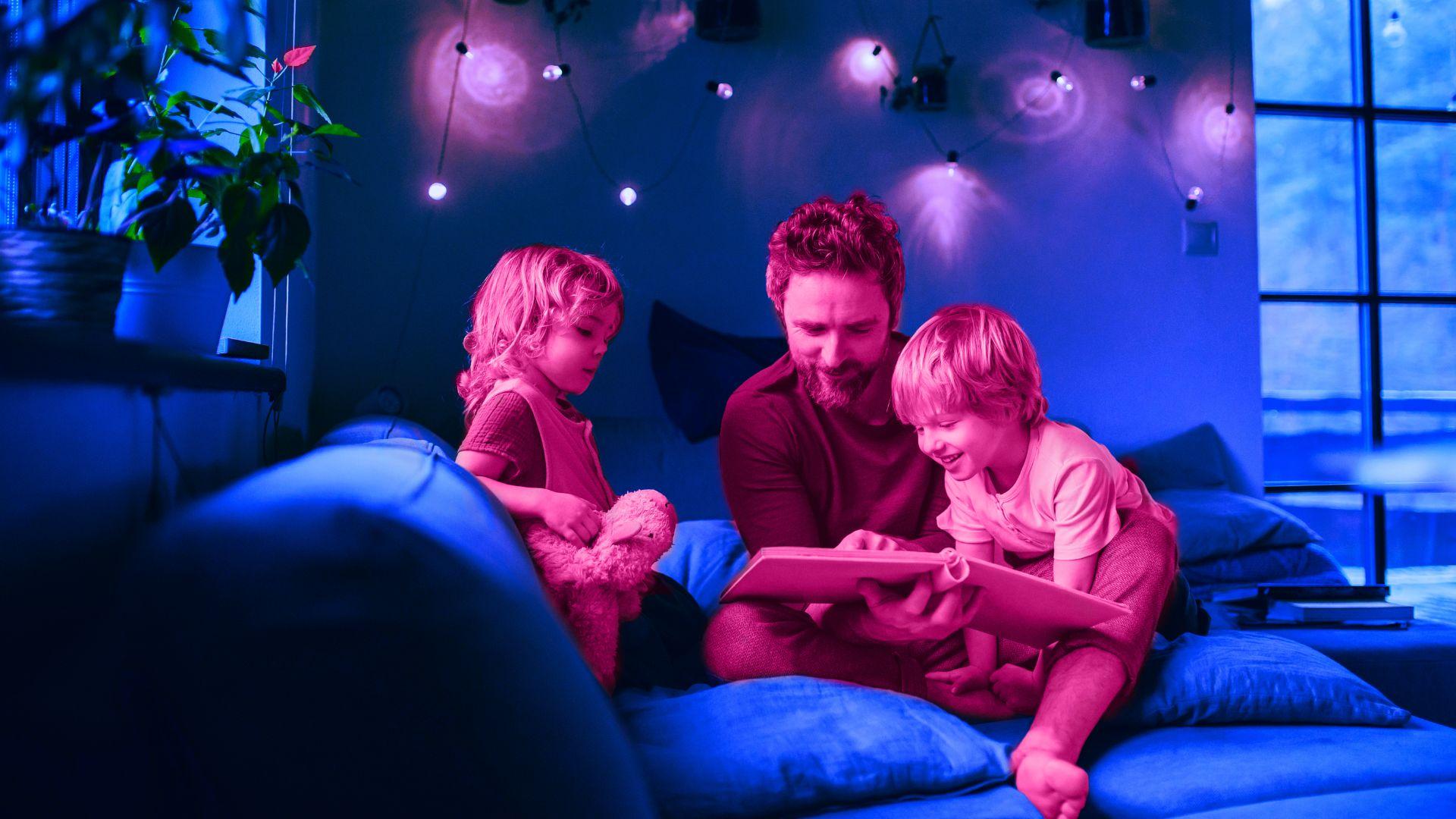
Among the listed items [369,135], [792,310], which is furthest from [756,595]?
Result: [369,135]

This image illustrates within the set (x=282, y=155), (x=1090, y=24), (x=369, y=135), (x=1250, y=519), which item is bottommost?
(x=1250, y=519)

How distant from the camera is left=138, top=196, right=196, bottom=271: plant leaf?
3.23ft

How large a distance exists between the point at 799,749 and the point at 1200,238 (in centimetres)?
340

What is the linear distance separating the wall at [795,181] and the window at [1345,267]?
425mm

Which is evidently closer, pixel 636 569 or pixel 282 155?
pixel 282 155

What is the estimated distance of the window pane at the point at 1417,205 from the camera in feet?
13.9

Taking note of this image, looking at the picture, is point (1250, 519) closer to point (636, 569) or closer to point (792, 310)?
point (792, 310)

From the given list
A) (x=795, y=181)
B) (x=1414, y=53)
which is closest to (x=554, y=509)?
(x=795, y=181)

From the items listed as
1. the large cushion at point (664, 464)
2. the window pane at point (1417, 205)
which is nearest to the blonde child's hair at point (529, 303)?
the large cushion at point (664, 464)

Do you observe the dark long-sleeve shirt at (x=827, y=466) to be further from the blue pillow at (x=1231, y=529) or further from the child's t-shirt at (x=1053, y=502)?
the blue pillow at (x=1231, y=529)

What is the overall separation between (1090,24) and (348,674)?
12.3 ft

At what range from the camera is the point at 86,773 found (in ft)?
1.56

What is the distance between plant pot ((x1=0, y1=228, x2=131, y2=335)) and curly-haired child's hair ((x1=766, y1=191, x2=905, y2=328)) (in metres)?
0.95

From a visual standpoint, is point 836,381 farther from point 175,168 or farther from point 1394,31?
point 1394,31
